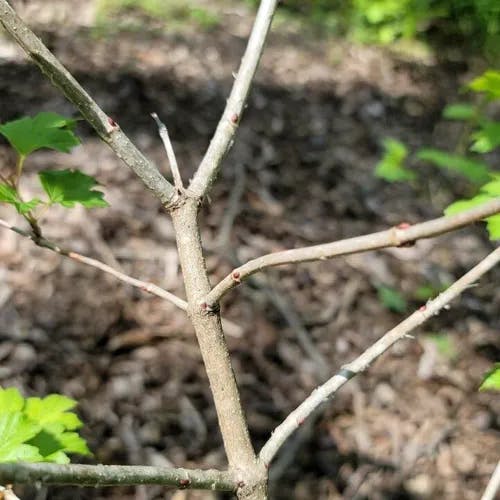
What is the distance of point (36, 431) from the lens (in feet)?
2.80

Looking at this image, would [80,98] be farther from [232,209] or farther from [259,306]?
[232,209]

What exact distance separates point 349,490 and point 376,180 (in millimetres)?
2023

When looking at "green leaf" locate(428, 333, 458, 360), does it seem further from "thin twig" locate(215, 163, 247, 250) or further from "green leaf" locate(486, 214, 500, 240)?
"green leaf" locate(486, 214, 500, 240)

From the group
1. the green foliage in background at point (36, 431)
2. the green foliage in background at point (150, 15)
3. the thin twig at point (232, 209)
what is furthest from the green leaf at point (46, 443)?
the green foliage in background at point (150, 15)

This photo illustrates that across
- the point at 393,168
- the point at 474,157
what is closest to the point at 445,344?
the point at 393,168

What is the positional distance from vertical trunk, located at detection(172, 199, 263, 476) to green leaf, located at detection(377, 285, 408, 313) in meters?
2.18

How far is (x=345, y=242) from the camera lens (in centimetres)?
55

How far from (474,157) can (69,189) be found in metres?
3.46

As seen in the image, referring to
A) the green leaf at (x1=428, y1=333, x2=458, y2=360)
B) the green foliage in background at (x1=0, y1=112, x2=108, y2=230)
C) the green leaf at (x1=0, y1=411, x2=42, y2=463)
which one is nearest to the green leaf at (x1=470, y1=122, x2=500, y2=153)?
the green foliage in background at (x1=0, y1=112, x2=108, y2=230)

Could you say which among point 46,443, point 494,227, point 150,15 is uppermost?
point 150,15

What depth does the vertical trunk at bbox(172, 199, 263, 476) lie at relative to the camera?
739mm

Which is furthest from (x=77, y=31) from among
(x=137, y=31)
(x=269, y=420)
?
(x=269, y=420)

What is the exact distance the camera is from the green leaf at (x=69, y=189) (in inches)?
42.8

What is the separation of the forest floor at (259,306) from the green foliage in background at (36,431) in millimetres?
858
